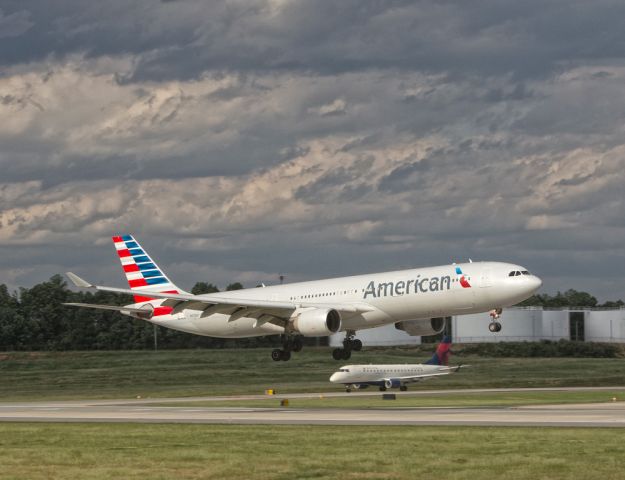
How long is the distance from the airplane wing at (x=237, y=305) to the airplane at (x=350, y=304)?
70 mm

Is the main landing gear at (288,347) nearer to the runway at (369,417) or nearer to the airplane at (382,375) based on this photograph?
the runway at (369,417)

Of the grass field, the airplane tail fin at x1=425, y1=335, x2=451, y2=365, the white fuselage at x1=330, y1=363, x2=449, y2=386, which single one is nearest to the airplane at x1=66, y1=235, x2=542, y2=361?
the grass field

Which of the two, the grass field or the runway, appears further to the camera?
the grass field

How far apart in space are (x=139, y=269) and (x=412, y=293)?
34.0m

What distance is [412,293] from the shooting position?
81.6 meters

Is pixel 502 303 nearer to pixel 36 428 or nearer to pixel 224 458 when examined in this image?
pixel 36 428

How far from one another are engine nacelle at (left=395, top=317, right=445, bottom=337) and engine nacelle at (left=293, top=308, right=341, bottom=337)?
592 centimetres

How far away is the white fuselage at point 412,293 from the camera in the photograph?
79.6 meters

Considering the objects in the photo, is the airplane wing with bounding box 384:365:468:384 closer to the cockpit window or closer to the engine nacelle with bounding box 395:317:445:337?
the engine nacelle with bounding box 395:317:445:337

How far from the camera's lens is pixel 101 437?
6147cm

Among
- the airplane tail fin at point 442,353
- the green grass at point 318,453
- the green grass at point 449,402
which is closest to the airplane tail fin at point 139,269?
the green grass at point 449,402

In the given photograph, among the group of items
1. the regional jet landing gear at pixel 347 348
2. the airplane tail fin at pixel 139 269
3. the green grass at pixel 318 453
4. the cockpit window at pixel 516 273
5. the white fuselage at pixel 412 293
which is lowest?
the green grass at pixel 318 453

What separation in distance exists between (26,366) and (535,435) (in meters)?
135

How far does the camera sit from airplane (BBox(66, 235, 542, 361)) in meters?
79.9
